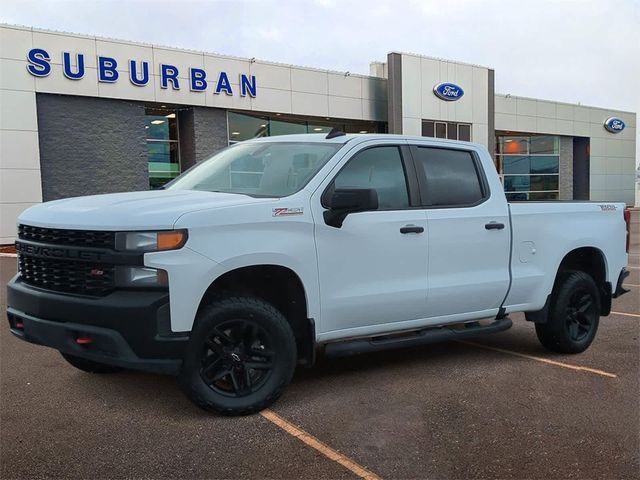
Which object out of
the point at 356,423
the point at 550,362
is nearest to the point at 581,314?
the point at 550,362

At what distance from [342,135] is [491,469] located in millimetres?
2835

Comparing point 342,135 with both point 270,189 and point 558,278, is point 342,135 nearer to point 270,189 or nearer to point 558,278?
point 270,189

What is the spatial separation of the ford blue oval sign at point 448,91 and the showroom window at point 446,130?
117 centimetres

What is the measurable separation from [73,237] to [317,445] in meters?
2.03

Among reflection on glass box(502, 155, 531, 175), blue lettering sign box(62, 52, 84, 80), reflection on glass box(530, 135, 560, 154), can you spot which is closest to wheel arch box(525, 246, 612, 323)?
blue lettering sign box(62, 52, 84, 80)

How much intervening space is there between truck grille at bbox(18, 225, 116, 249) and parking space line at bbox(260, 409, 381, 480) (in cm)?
159

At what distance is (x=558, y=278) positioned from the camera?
6055 millimetres

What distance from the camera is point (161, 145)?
22344 mm

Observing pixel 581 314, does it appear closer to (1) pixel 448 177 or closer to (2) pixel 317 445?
(1) pixel 448 177

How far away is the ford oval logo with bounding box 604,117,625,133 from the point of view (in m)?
39.4

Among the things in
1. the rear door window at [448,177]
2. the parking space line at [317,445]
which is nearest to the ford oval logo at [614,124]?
the rear door window at [448,177]

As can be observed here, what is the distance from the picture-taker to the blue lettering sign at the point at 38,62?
61.1 ft

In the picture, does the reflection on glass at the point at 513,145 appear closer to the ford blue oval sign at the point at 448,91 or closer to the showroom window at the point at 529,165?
the showroom window at the point at 529,165

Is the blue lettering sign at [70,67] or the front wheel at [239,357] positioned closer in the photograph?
the front wheel at [239,357]
